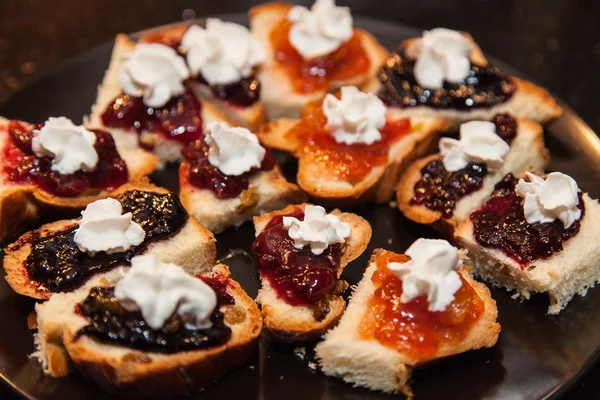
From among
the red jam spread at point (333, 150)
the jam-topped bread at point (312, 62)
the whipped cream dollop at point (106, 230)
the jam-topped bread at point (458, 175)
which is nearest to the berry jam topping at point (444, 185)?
the jam-topped bread at point (458, 175)

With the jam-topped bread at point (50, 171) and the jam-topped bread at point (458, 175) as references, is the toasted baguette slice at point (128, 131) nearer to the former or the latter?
the jam-topped bread at point (50, 171)

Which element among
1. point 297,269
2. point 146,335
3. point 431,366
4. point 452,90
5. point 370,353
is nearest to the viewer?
point 146,335

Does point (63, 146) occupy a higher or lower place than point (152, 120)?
higher

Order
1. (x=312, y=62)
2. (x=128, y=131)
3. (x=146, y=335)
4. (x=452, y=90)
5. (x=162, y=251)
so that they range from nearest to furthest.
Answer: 1. (x=146, y=335)
2. (x=162, y=251)
3. (x=128, y=131)
4. (x=452, y=90)
5. (x=312, y=62)

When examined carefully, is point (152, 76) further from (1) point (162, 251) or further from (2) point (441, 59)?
(2) point (441, 59)

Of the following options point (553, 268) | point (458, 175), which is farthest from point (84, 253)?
point (553, 268)

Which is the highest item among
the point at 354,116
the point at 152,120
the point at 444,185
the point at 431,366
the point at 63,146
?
the point at 354,116

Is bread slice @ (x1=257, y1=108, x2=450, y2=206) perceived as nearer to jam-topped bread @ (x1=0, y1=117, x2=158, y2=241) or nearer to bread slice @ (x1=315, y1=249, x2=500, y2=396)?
bread slice @ (x1=315, y1=249, x2=500, y2=396)

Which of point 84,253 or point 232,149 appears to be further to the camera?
point 232,149
